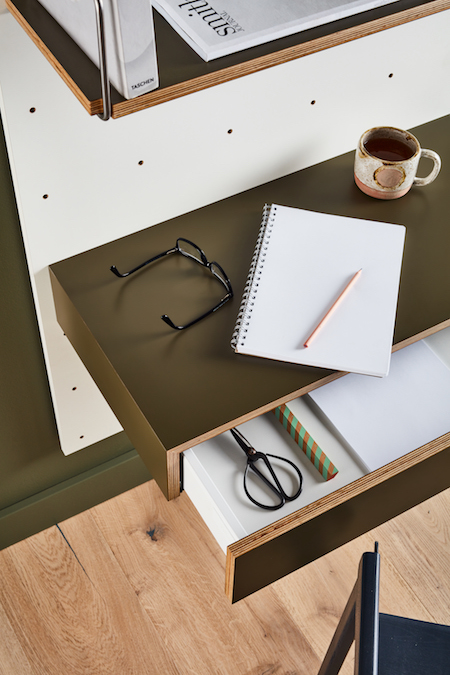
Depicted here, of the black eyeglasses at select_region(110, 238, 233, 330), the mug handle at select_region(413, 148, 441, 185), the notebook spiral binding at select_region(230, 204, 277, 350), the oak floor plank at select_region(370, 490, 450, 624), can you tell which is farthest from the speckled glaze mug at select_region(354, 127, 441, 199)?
the oak floor plank at select_region(370, 490, 450, 624)

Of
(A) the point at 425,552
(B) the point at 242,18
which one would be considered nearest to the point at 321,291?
(B) the point at 242,18

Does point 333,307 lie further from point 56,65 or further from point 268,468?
point 56,65

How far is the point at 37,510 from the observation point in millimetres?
1404

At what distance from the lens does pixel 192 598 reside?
137 cm

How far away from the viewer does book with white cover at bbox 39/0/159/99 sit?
2.09ft

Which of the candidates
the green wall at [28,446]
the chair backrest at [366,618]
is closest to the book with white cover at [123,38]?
the green wall at [28,446]

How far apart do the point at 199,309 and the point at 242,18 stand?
37 centimetres

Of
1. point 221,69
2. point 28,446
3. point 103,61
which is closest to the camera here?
point 103,61

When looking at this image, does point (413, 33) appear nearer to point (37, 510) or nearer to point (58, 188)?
point (58, 188)

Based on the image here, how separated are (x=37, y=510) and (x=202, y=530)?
36cm

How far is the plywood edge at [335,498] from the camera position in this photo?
79cm

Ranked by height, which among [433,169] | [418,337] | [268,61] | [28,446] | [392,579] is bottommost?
[392,579]

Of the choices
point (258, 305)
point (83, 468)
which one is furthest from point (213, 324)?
point (83, 468)

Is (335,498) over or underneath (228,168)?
underneath
